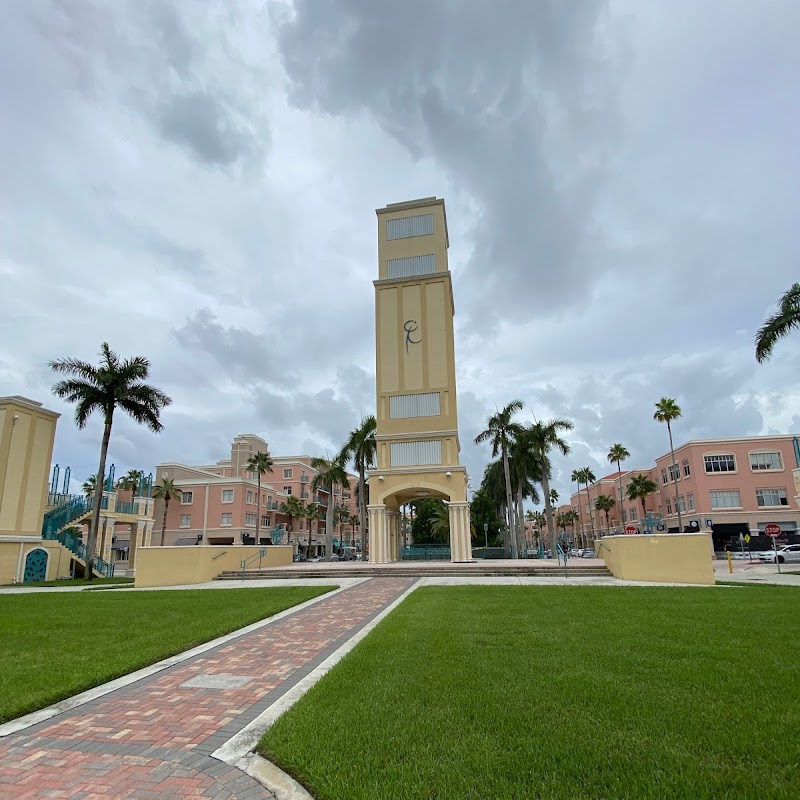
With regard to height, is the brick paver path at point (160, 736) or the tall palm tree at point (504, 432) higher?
the tall palm tree at point (504, 432)

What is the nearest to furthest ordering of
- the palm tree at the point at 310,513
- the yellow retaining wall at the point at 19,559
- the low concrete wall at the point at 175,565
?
the low concrete wall at the point at 175,565 < the yellow retaining wall at the point at 19,559 < the palm tree at the point at 310,513

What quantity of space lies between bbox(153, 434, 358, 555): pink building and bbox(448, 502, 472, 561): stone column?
25657mm

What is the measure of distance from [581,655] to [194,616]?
8.41m

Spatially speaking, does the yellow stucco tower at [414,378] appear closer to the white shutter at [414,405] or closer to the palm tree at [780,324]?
the white shutter at [414,405]

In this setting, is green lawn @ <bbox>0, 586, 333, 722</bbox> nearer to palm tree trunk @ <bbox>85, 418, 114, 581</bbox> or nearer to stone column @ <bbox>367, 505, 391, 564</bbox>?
palm tree trunk @ <bbox>85, 418, 114, 581</bbox>

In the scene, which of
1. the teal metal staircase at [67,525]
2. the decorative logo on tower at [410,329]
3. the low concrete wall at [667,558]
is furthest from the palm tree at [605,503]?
the teal metal staircase at [67,525]

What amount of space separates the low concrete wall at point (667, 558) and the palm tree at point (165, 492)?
53.7m

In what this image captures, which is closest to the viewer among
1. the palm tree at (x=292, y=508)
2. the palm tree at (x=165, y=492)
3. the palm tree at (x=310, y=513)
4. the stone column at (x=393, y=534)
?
the stone column at (x=393, y=534)

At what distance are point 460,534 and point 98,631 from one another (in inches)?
996

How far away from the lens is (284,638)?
31.4 ft

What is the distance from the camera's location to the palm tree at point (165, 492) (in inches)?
2478

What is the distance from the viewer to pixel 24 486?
1084 inches

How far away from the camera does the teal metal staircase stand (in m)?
32.4

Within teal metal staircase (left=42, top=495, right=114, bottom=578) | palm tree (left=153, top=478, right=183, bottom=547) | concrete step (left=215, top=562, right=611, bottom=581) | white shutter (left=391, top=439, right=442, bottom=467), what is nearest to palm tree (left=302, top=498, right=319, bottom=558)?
palm tree (left=153, top=478, right=183, bottom=547)
